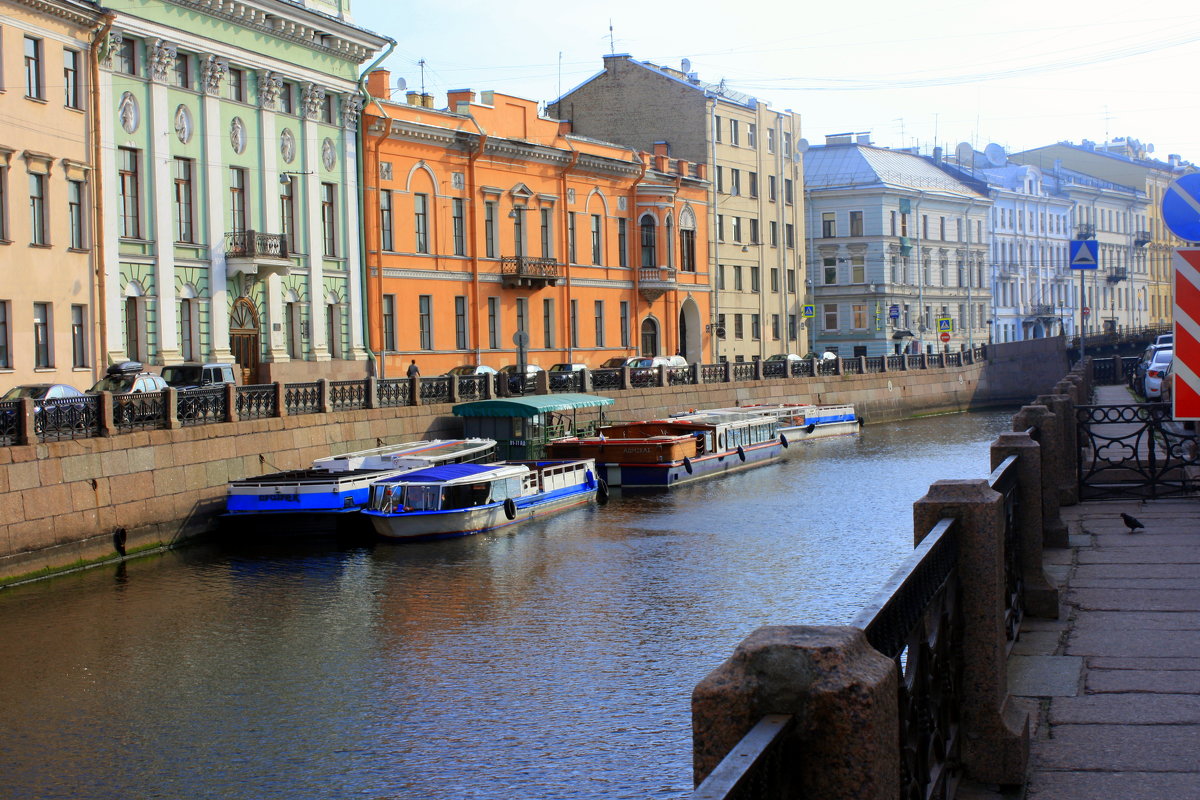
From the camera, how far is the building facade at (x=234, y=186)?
27.8m

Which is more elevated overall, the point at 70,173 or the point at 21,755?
the point at 70,173

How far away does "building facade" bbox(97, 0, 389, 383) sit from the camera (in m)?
27.8

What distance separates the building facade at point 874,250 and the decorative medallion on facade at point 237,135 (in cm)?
3660

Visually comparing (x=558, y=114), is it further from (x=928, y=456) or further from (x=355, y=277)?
(x=928, y=456)

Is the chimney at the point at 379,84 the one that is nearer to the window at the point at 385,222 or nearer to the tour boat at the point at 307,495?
the window at the point at 385,222

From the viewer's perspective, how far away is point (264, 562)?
20.1 meters

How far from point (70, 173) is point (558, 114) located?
103 ft

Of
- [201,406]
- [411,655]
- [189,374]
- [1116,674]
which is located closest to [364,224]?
[189,374]

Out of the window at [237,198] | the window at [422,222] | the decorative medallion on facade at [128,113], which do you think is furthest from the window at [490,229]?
the decorative medallion on facade at [128,113]

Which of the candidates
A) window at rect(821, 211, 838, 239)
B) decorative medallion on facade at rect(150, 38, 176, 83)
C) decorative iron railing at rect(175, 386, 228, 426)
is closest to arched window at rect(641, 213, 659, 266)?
window at rect(821, 211, 838, 239)

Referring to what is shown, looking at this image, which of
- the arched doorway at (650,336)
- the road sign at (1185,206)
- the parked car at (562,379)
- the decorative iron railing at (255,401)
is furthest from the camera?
the arched doorway at (650,336)

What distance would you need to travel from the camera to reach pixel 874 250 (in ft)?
213

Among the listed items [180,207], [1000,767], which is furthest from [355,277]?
[1000,767]

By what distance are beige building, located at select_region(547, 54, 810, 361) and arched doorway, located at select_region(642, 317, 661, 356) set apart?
4219mm
